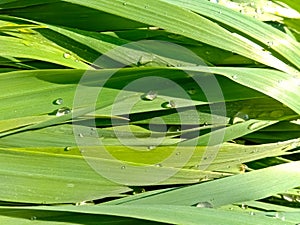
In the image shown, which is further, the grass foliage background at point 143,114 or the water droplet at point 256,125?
the water droplet at point 256,125

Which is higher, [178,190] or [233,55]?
[233,55]

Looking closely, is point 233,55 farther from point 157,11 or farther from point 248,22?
point 157,11

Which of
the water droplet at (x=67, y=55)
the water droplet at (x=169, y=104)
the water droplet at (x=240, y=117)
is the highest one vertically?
the water droplet at (x=67, y=55)

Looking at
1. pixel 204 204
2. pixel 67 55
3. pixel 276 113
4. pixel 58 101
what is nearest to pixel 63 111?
pixel 58 101

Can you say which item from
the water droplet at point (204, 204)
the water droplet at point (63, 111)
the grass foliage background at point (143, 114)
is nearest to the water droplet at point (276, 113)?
the grass foliage background at point (143, 114)

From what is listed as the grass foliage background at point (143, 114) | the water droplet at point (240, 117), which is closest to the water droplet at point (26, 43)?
the grass foliage background at point (143, 114)

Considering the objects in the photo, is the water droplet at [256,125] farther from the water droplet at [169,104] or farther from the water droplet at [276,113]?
the water droplet at [169,104]

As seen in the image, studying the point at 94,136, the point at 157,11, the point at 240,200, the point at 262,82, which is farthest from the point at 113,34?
the point at 240,200

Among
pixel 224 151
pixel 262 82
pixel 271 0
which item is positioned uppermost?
pixel 271 0

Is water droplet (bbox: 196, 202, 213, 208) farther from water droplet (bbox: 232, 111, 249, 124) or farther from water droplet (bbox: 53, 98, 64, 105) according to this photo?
water droplet (bbox: 53, 98, 64, 105)

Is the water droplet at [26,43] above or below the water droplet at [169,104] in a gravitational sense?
above

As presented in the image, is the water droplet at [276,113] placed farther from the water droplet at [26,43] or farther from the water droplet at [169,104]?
the water droplet at [26,43]
